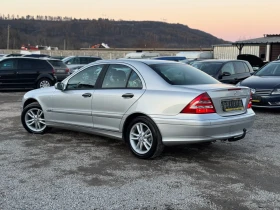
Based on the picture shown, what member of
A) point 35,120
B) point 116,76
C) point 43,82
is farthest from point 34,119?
point 43,82

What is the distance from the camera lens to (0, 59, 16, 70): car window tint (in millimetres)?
15686

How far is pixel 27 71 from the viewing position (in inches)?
634

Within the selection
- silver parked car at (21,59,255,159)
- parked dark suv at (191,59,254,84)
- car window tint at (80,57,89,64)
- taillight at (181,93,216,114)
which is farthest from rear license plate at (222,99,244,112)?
car window tint at (80,57,89,64)

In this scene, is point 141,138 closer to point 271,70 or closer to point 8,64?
point 271,70

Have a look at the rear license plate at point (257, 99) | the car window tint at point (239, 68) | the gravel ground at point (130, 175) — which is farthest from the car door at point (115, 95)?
the car window tint at point (239, 68)

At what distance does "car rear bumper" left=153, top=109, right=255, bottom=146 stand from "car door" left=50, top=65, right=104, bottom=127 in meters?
1.54

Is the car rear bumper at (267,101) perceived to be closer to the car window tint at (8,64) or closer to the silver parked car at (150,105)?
the silver parked car at (150,105)

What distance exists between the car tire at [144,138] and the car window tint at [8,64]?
36.8 feet

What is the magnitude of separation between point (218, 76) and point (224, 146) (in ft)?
20.1

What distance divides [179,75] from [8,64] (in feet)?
37.6

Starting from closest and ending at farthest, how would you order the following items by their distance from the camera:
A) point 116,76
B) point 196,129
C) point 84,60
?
point 196,129 < point 116,76 < point 84,60

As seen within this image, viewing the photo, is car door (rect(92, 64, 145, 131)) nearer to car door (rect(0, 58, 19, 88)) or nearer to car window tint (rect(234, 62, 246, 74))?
car window tint (rect(234, 62, 246, 74))

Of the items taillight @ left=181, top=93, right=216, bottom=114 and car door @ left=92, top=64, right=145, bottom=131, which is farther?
car door @ left=92, top=64, right=145, bottom=131

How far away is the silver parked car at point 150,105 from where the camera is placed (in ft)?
17.5
